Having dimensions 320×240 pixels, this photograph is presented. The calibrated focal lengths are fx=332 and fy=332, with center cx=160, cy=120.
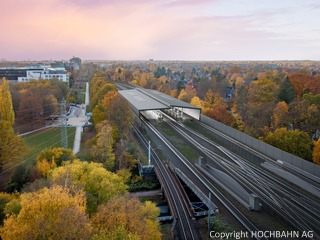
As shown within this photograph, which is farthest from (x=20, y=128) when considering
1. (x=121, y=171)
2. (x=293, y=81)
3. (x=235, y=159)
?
(x=293, y=81)

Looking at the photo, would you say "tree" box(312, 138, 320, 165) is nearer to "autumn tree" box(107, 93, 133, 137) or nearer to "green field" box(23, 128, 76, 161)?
"autumn tree" box(107, 93, 133, 137)

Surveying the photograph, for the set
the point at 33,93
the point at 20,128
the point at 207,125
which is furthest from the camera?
the point at 33,93

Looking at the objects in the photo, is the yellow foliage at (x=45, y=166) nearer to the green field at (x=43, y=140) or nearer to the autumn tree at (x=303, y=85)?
the green field at (x=43, y=140)

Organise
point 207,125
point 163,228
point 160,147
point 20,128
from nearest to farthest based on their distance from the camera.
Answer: point 163,228
point 160,147
point 207,125
point 20,128

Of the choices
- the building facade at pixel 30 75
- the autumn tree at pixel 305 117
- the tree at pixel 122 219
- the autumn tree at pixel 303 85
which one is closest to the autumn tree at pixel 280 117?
the autumn tree at pixel 305 117

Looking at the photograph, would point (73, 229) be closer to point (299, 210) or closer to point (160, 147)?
point (299, 210)

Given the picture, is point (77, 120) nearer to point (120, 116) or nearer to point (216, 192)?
point (120, 116)

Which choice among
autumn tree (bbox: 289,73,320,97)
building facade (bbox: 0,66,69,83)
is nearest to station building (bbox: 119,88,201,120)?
autumn tree (bbox: 289,73,320,97)
